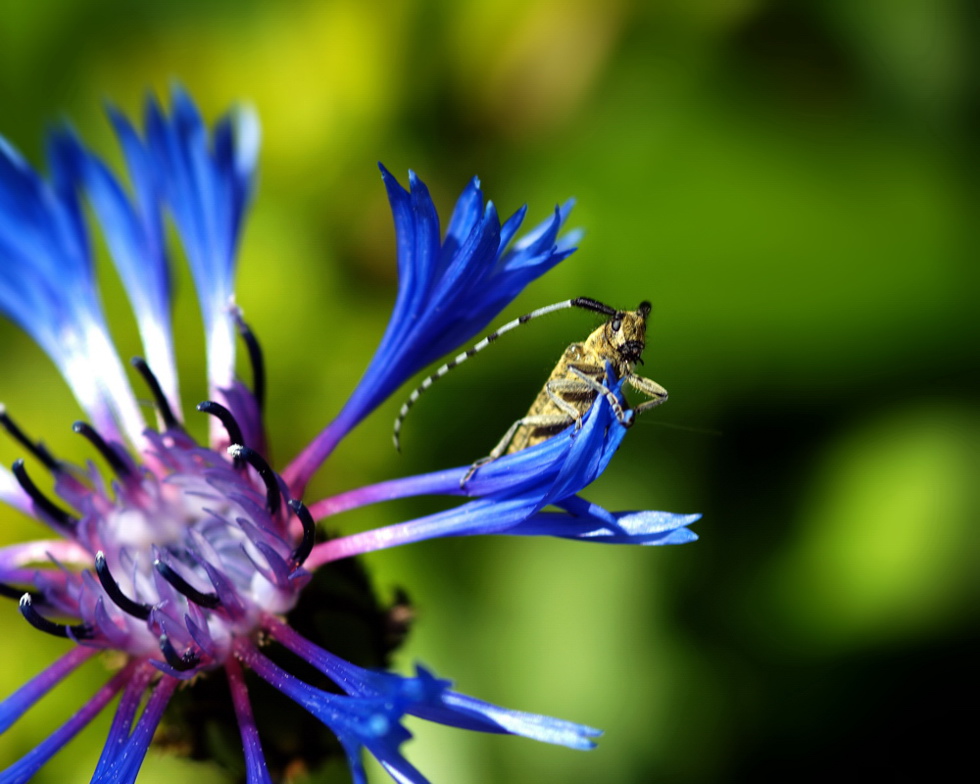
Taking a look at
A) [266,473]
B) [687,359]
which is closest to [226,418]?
[266,473]

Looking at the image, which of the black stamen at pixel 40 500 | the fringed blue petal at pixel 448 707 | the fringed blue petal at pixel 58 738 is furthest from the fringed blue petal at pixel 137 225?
the fringed blue petal at pixel 448 707

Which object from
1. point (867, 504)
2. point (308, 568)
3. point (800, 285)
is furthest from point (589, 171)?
point (308, 568)

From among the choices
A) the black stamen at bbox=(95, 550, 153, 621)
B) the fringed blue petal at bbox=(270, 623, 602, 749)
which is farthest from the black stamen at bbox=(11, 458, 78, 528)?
the fringed blue petal at bbox=(270, 623, 602, 749)

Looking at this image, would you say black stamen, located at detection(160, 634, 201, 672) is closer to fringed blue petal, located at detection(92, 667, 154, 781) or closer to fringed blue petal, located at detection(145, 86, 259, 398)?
fringed blue petal, located at detection(92, 667, 154, 781)

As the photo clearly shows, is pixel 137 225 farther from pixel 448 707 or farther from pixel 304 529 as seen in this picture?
pixel 448 707

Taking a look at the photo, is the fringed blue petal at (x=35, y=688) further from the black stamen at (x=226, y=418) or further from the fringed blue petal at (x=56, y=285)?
the fringed blue petal at (x=56, y=285)

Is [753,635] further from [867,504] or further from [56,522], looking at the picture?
[56,522]
